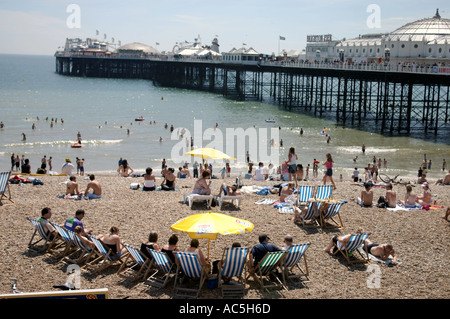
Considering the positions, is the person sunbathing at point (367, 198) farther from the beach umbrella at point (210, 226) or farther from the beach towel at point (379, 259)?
the beach umbrella at point (210, 226)

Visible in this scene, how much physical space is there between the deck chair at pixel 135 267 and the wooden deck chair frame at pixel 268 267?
1.47 m

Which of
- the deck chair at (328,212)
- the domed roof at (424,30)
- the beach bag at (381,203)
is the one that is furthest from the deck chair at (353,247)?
the domed roof at (424,30)

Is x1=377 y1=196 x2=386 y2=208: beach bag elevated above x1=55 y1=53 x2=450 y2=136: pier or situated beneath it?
situated beneath

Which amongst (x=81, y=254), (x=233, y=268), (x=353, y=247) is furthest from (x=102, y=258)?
(x=353, y=247)

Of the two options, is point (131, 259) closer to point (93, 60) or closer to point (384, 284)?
point (384, 284)

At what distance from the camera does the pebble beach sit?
7.06 metres

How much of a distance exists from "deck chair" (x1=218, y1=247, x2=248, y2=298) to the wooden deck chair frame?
0.79ft

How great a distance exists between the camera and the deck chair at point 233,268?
6.90 meters

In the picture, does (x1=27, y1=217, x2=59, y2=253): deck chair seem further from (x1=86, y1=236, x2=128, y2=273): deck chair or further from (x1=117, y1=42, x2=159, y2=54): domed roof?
(x1=117, y1=42, x2=159, y2=54): domed roof

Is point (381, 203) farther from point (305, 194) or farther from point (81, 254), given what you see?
point (81, 254)

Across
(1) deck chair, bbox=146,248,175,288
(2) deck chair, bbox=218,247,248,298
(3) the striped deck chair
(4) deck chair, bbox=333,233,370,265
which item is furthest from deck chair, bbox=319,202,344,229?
(3) the striped deck chair

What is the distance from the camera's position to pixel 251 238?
8.75m

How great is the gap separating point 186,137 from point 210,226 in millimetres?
27034

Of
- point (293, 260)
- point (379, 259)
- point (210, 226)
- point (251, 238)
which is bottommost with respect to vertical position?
point (379, 259)
